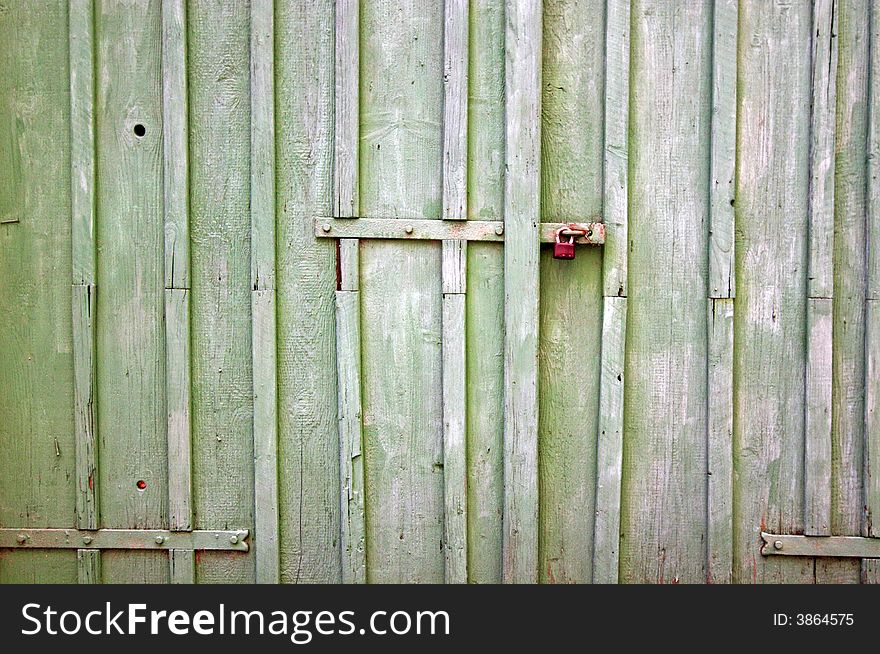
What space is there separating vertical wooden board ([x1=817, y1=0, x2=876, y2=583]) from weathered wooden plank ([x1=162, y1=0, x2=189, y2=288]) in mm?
2202

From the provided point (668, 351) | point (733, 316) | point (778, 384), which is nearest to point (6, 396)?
point (668, 351)

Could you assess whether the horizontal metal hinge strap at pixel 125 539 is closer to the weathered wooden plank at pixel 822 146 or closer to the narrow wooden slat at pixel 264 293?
the narrow wooden slat at pixel 264 293

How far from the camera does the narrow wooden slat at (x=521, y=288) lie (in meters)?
2.27

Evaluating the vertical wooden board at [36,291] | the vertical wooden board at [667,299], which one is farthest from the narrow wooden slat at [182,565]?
the vertical wooden board at [667,299]

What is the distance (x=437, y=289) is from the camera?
2.36m

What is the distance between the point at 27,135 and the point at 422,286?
1.45 metres

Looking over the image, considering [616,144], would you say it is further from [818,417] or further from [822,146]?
[818,417]

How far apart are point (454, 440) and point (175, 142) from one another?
1.39 m

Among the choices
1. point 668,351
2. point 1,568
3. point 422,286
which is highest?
point 422,286

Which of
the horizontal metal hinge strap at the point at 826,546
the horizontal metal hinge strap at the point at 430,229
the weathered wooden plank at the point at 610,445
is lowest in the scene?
the horizontal metal hinge strap at the point at 826,546

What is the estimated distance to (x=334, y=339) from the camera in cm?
237

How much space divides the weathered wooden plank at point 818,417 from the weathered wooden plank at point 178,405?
2126 mm

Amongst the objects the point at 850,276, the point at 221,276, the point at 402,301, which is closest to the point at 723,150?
the point at 850,276

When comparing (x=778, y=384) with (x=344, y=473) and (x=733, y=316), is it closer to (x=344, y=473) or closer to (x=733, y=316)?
(x=733, y=316)
